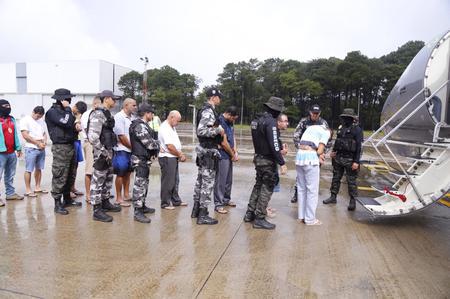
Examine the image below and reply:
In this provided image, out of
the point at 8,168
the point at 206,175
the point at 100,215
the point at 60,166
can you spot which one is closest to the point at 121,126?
the point at 60,166

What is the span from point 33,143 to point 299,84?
190ft

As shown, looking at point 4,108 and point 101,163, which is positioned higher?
point 4,108

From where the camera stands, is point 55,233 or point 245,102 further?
point 245,102

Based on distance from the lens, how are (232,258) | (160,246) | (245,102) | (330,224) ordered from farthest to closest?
1. (245,102)
2. (330,224)
3. (160,246)
4. (232,258)

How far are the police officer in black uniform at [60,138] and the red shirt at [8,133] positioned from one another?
894 millimetres

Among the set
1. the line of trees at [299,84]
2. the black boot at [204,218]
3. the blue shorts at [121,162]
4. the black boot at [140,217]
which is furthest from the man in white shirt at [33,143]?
the line of trees at [299,84]

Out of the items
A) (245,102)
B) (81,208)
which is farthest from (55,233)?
(245,102)

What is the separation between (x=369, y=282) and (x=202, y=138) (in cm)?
267

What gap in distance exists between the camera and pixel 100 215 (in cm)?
467

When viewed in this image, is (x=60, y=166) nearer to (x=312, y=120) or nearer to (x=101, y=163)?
(x=101, y=163)

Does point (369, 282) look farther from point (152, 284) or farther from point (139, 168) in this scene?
point (139, 168)

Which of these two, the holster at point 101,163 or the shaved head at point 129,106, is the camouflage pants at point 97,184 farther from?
the shaved head at point 129,106

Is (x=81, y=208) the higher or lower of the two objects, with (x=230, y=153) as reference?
lower

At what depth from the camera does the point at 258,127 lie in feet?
14.8
